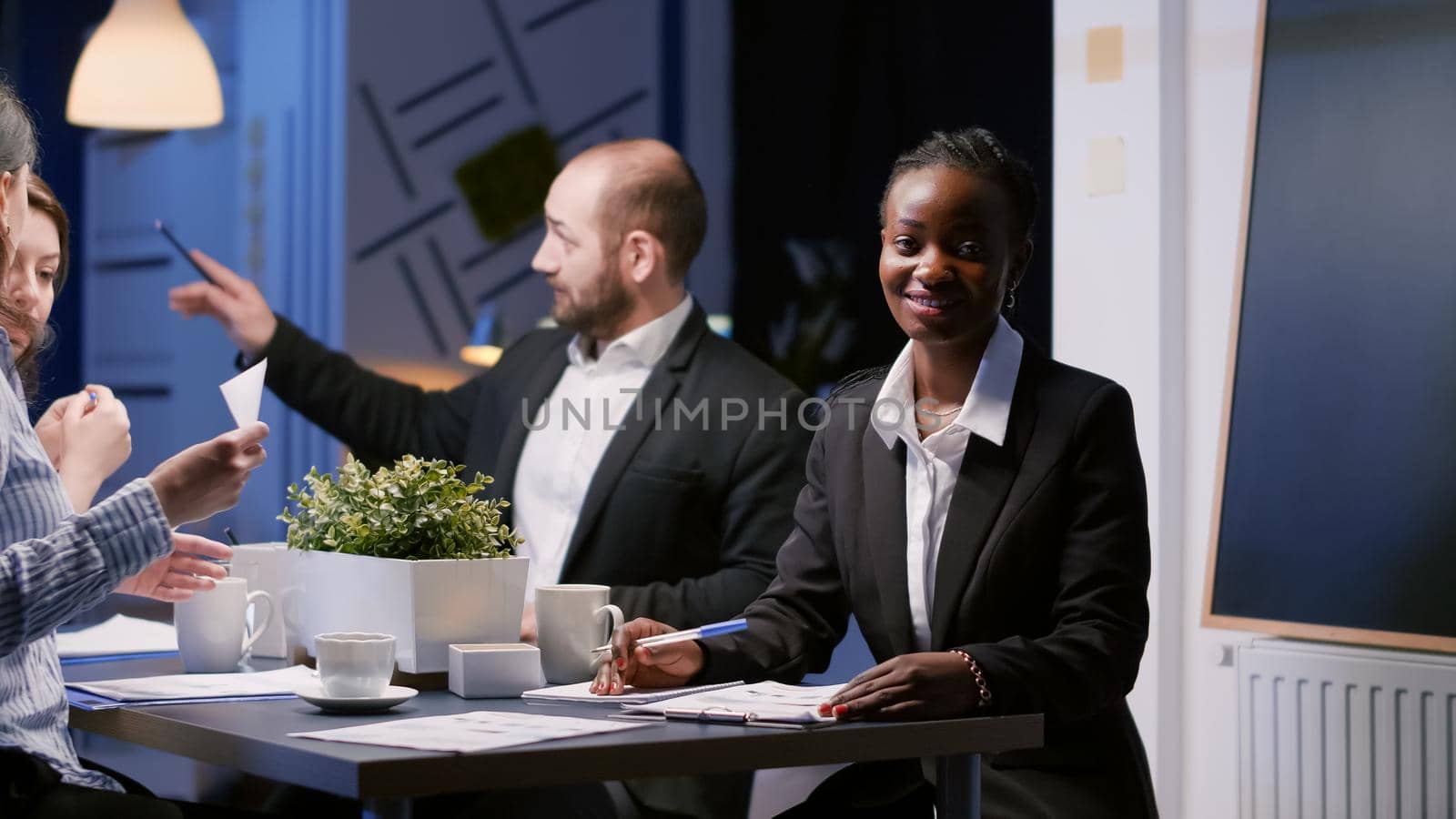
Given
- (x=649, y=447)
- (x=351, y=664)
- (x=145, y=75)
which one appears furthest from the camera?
(x=145, y=75)

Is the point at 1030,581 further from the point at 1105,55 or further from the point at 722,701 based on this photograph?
the point at 1105,55

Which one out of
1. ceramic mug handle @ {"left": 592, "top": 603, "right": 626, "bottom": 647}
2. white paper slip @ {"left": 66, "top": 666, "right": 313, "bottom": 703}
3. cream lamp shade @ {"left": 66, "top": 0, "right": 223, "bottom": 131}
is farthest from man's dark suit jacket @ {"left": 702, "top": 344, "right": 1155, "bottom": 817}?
cream lamp shade @ {"left": 66, "top": 0, "right": 223, "bottom": 131}

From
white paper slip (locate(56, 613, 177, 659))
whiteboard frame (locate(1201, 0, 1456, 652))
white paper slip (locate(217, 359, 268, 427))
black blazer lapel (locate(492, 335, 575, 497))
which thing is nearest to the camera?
white paper slip (locate(217, 359, 268, 427))

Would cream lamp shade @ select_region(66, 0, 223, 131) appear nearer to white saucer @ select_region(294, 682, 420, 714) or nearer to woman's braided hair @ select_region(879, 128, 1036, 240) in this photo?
woman's braided hair @ select_region(879, 128, 1036, 240)

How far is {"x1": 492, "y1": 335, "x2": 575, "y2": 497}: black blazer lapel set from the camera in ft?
10.9

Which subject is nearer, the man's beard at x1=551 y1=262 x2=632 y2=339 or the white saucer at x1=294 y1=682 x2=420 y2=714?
the white saucer at x1=294 y1=682 x2=420 y2=714

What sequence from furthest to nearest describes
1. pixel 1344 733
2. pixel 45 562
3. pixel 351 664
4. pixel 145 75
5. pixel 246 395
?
pixel 145 75 → pixel 1344 733 → pixel 246 395 → pixel 351 664 → pixel 45 562

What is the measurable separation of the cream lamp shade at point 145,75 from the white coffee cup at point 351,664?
2084mm

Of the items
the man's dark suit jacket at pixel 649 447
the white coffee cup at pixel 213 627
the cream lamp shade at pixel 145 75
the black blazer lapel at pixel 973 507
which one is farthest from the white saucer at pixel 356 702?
the cream lamp shade at pixel 145 75

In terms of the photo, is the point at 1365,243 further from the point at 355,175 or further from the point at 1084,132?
the point at 355,175

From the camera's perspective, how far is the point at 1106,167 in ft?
11.0

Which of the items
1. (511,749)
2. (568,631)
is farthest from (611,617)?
(511,749)

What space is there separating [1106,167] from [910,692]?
6.85 feet

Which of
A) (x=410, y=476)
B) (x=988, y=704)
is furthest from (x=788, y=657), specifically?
(x=410, y=476)
